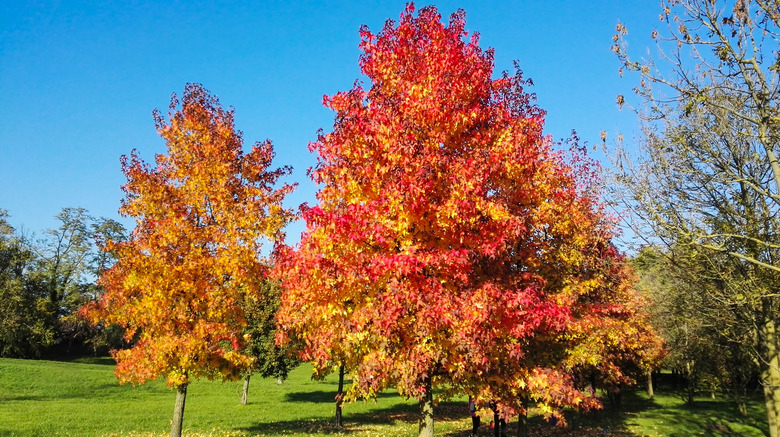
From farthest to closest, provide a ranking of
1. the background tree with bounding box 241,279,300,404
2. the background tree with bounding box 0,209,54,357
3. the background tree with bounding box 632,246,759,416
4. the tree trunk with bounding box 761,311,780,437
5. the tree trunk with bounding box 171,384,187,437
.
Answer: the background tree with bounding box 0,209,54,357 < the background tree with bounding box 241,279,300,404 < the tree trunk with bounding box 171,384,187,437 < the tree trunk with bounding box 761,311,780,437 < the background tree with bounding box 632,246,759,416

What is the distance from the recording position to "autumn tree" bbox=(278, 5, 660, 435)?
768 centimetres

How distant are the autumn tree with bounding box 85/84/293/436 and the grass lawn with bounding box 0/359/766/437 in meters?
7.22

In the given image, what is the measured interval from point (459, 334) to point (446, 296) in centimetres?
65

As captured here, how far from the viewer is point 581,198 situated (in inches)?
609

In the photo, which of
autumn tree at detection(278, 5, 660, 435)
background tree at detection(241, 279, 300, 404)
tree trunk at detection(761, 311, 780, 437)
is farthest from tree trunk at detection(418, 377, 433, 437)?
background tree at detection(241, 279, 300, 404)

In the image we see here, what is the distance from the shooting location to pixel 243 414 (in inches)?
1062

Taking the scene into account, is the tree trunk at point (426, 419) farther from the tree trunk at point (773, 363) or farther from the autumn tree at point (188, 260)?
the tree trunk at point (773, 363)

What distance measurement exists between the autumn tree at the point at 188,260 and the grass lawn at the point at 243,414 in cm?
722

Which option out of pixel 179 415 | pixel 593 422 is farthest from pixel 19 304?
pixel 593 422

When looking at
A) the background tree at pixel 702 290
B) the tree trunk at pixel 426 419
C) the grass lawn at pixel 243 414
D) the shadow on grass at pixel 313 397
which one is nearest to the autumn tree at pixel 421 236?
the tree trunk at pixel 426 419

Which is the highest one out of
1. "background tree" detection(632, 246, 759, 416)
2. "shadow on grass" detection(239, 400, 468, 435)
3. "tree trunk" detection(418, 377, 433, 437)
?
"background tree" detection(632, 246, 759, 416)

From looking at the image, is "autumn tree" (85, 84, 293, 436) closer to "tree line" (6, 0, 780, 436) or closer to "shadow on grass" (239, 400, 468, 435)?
"tree line" (6, 0, 780, 436)

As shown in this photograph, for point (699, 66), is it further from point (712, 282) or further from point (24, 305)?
point (24, 305)

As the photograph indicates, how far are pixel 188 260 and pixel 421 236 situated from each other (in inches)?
307
